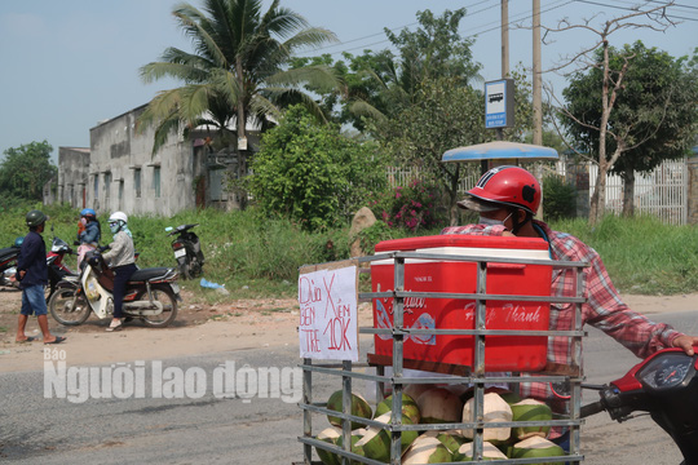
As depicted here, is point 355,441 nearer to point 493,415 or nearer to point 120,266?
point 493,415

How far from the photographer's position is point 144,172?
119ft

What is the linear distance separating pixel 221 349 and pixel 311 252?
6186mm

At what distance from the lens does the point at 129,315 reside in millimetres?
11391

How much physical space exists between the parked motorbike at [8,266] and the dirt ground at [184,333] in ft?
5.43

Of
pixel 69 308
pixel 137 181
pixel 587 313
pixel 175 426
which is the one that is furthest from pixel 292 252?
pixel 137 181

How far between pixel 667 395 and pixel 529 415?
0.44m

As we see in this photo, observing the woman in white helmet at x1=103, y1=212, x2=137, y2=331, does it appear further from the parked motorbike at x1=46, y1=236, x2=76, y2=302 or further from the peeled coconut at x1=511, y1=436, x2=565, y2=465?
the peeled coconut at x1=511, y1=436, x2=565, y2=465

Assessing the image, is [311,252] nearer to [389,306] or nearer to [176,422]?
[176,422]

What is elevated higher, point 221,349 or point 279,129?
point 279,129

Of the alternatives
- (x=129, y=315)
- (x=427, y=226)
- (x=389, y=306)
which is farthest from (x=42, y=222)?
(x=427, y=226)

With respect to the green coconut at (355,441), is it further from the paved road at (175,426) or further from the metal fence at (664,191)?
the metal fence at (664,191)

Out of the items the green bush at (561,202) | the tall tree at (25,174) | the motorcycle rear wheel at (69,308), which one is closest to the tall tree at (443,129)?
the green bush at (561,202)

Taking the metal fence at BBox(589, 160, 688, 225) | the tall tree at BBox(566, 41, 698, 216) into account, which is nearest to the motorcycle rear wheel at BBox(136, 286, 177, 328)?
the tall tree at BBox(566, 41, 698, 216)

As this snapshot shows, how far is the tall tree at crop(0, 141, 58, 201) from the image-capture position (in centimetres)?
7338
